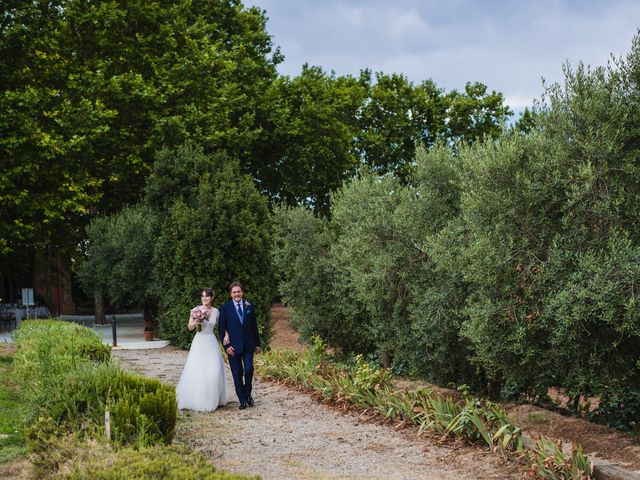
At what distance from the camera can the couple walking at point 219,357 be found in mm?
11219

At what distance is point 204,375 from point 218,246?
379 inches

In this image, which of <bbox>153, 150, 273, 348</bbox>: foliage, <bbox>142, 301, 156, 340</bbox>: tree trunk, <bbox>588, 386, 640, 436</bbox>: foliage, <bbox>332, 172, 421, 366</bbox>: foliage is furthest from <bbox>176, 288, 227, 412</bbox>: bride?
<bbox>142, 301, 156, 340</bbox>: tree trunk

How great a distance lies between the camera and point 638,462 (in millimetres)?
7148

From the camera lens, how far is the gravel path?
754cm

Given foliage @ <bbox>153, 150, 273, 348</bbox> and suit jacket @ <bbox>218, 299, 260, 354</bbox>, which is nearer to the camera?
suit jacket @ <bbox>218, 299, 260, 354</bbox>

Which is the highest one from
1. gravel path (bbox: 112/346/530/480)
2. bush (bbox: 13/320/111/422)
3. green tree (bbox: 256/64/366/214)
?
green tree (bbox: 256/64/366/214)

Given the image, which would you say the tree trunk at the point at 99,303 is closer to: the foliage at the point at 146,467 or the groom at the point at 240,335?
the groom at the point at 240,335

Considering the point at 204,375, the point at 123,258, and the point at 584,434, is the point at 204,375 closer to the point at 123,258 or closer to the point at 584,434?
the point at 584,434

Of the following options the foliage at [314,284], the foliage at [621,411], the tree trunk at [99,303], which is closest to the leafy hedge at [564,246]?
the foliage at [621,411]

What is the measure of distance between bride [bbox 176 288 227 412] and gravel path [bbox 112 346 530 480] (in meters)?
0.21

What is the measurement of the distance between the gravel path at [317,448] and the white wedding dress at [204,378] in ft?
0.67

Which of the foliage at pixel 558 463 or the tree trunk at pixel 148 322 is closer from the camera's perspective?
the foliage at pixel 558 463

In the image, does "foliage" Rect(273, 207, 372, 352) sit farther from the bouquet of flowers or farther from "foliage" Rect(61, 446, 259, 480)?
"foliage" Rect(61, 446, 259, 480)

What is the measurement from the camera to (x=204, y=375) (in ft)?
37.0
